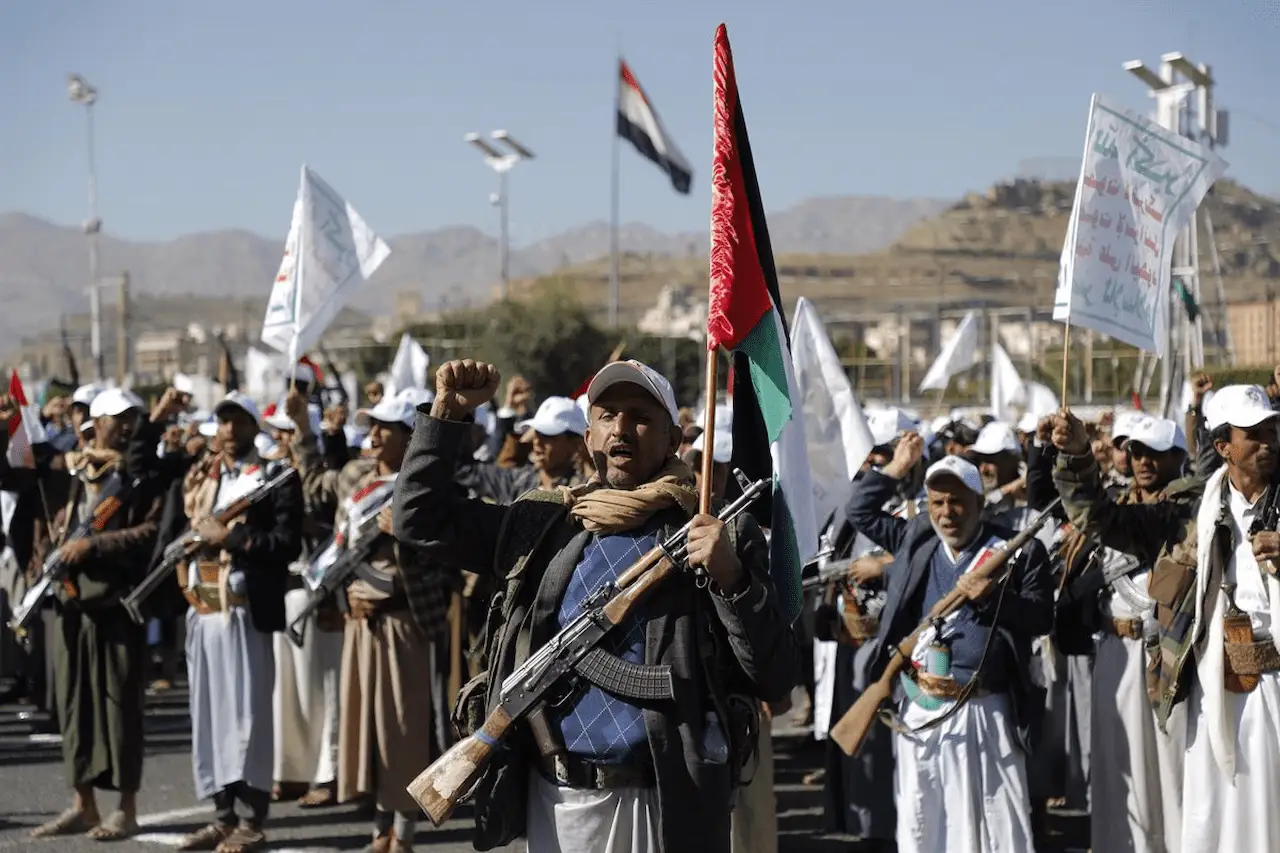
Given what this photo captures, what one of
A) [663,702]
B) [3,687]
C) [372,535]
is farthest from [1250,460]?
[3,687]

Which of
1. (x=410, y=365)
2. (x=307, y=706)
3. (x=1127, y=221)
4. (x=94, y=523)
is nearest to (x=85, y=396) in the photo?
(x=307, y=706)

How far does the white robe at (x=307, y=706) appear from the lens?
33.3ft

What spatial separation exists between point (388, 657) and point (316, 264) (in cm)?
296

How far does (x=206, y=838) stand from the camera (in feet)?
28.6

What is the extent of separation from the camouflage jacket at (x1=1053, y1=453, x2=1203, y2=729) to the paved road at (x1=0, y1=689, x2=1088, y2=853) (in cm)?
246

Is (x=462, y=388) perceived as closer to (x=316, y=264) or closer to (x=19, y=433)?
(x=316, y=264)

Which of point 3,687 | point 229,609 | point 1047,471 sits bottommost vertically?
point 3,687

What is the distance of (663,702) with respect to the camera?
14.4ft

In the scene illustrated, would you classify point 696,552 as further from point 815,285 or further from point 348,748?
point 815,285

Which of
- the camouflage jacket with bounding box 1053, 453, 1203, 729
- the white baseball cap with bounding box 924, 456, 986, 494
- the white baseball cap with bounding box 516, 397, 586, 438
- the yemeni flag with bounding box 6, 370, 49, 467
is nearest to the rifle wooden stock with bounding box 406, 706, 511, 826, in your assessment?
the camouflage jacket with bounding box 1053, 453, 1203, 729

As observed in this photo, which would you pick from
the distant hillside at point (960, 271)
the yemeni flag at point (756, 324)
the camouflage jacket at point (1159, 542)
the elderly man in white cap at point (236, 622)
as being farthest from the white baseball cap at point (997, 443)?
the distant hillside at point (960, 271)

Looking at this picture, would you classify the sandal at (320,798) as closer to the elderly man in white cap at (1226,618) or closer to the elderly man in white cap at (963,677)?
the elderly man in white cap at (963,677)

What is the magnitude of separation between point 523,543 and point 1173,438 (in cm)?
419

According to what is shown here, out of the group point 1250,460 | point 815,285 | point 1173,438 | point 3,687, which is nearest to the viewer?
point 1250,460
